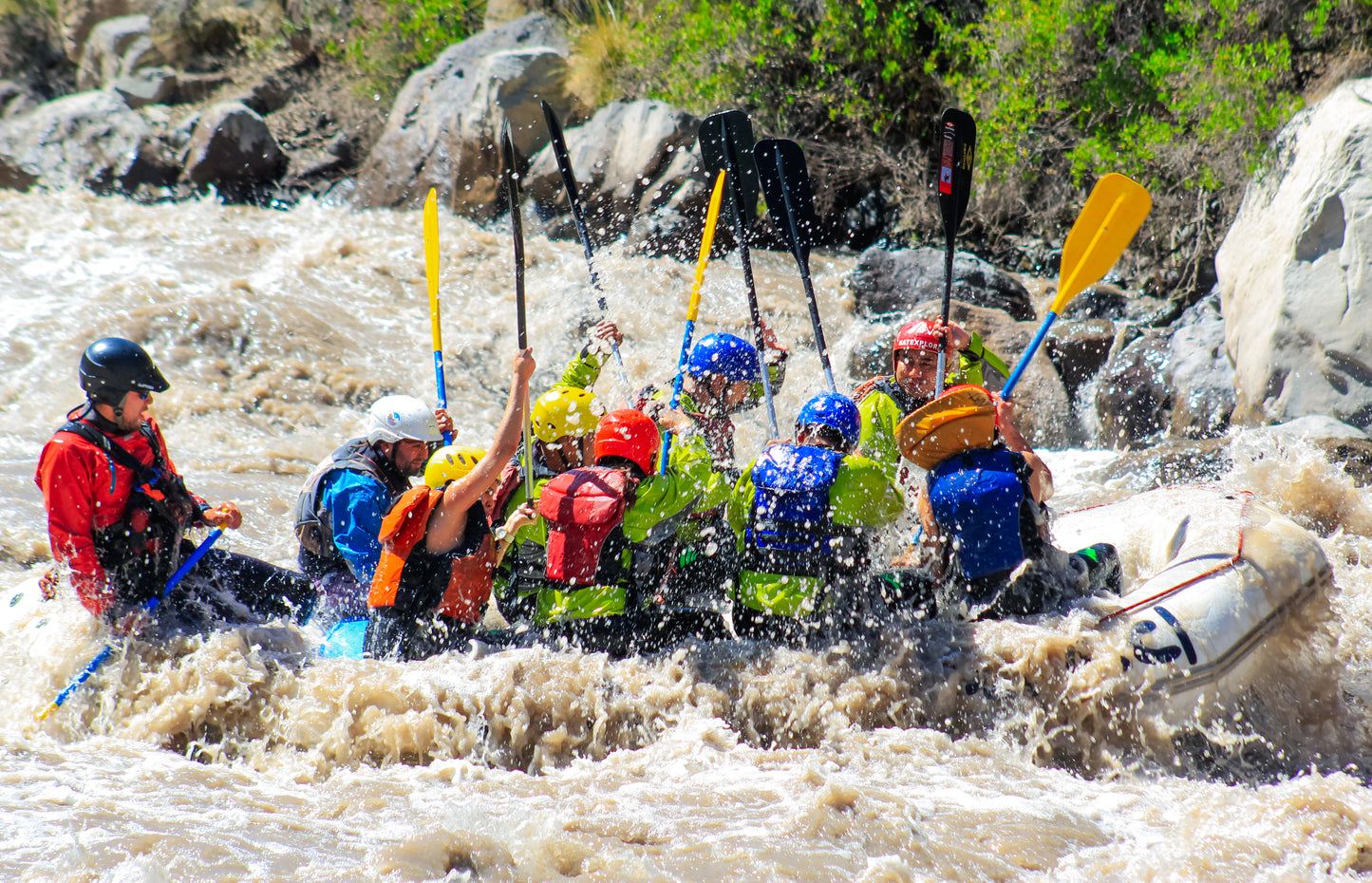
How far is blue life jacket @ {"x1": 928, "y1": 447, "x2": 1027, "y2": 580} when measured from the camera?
3166 mm

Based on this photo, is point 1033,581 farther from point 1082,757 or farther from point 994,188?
point 994,188

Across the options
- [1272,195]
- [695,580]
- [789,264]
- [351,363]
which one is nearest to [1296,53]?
[1272,195]

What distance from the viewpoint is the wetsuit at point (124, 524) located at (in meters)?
3.35

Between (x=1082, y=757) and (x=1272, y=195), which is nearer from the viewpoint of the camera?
(x=1082, y=757)

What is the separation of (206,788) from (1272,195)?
6.90 metres

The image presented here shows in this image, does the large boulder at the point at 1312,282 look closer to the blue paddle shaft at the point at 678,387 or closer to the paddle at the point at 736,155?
the paddle at the point at 736,155

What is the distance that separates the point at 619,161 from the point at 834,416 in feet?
24.1

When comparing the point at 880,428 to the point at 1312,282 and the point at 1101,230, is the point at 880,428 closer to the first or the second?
the point at 1101,230

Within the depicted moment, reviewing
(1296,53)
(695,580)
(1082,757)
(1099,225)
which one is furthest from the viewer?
(1296,53)

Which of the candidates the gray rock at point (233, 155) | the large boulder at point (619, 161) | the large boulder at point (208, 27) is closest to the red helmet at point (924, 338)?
the large boulder at point (619, 161)

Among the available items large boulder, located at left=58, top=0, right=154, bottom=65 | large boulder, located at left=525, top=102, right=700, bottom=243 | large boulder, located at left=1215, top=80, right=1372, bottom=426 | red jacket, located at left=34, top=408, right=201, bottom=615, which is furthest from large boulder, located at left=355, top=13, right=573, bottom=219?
large boulder, located at left=58, top=0, right=154, bottom=65

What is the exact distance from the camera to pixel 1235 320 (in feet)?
20.6

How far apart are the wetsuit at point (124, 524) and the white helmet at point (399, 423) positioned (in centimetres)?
81

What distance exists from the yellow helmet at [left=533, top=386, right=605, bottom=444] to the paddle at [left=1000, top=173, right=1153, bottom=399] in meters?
2.01
